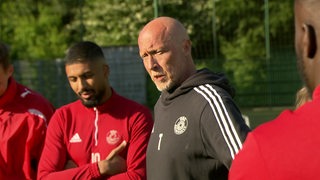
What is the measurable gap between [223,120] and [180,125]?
300mm

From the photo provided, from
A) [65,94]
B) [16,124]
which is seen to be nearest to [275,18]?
[65,94]

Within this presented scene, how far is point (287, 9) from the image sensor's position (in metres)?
29.2

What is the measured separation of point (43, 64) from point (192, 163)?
21177 millimetres

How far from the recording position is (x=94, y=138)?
509cm

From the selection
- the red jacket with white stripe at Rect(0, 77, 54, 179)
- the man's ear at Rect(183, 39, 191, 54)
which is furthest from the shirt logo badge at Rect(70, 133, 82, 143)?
the man's ear at Rect(183, 39, 191, 54)

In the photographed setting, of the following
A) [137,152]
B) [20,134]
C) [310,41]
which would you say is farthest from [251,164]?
[20,134]

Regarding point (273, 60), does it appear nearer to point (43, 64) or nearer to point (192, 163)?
point (43, 64)

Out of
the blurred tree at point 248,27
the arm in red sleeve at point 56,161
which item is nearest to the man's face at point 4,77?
the arm in red sleeve at point 56,161

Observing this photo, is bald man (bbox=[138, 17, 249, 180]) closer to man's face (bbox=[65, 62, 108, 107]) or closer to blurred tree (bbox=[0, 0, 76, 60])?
man's face (bbox=[65, 62, 108, 107])

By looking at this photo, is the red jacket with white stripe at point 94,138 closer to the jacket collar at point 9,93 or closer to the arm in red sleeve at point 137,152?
the arm in red sleeve at point 137,152

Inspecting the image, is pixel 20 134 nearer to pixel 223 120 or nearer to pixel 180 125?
pixel 180 125

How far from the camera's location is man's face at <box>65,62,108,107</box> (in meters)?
5.13

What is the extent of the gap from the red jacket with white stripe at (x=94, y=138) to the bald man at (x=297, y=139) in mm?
2803

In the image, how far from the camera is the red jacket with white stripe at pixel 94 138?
496cm
